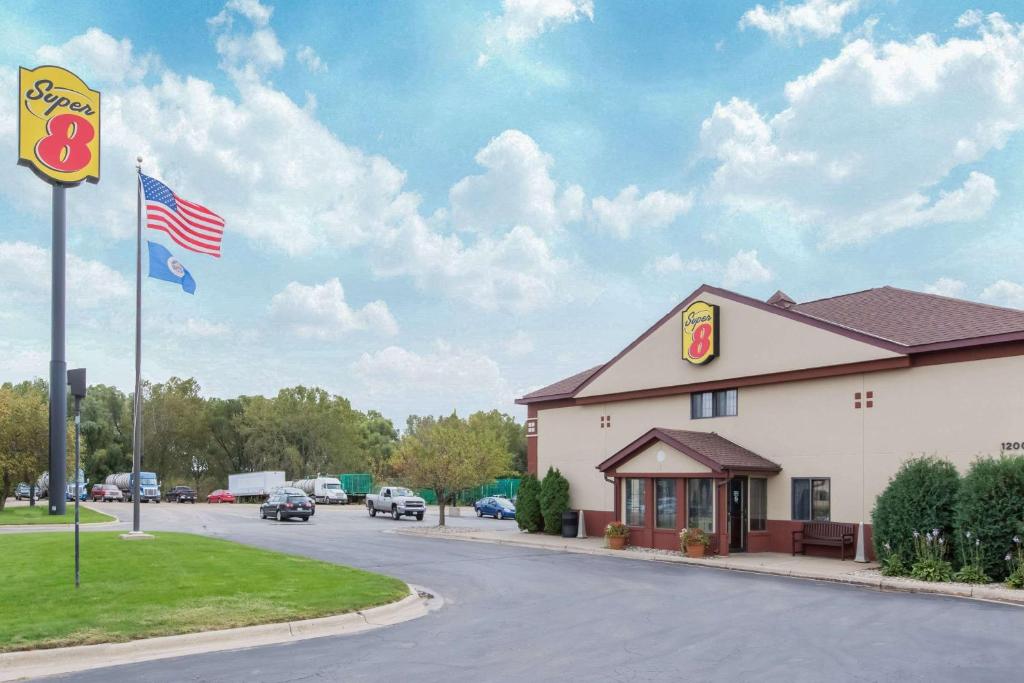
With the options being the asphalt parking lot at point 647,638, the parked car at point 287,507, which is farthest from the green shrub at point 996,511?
the parked car at point 287,507

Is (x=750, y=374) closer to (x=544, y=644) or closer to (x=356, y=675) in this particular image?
(x=544, y=644)

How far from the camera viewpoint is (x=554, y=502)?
33.4m

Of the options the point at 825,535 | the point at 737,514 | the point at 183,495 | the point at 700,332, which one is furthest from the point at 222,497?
the point at 825,535

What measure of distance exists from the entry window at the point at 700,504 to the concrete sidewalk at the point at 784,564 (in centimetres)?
112

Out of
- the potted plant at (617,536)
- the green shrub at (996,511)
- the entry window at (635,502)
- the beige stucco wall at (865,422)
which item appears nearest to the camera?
the green shrub at (996,511)

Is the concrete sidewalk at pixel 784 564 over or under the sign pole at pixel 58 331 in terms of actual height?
under

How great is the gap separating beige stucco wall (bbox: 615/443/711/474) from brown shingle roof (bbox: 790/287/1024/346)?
574 cm

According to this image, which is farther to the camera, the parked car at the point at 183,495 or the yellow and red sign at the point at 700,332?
the parked car at the point at 183,495

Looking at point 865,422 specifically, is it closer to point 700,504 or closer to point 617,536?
point 700,504

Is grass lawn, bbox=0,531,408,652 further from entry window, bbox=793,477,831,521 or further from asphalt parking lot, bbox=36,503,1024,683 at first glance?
entry window, bbox=793,477,831,521

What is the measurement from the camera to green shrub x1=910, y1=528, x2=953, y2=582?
62.9ft

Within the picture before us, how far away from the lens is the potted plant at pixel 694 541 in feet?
81.0

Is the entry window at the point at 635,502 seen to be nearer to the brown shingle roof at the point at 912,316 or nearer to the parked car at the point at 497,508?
the brown shingle roof at the point at 912,316

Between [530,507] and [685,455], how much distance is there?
32.7 ft
